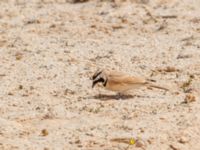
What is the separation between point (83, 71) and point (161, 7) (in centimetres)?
421

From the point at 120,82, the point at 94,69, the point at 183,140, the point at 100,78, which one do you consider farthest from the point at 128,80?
the point at 183,140

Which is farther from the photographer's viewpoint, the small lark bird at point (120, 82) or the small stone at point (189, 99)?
the small lark bird at point (120, 82)

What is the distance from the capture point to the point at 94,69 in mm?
11156

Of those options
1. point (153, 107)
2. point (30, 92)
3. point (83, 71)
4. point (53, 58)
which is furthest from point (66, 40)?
point (153, 107)

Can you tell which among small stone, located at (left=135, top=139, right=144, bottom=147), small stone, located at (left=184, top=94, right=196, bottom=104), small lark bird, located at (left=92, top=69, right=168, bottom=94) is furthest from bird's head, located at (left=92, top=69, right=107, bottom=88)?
small stone, located at (left=135, top=139, right=144, bottom=147)

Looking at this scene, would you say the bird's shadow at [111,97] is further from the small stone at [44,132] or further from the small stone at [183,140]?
the small stone at [183,140]

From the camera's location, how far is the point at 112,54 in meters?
12.0

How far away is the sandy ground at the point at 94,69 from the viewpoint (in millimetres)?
8375

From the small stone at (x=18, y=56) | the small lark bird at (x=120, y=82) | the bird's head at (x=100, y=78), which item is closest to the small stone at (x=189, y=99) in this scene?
the small lark bird at (x=120, y=82)

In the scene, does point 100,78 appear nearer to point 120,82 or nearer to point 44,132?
point 120,82

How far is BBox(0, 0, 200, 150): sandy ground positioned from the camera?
8375 mm

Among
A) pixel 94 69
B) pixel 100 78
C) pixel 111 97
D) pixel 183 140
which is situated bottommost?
pixel 183 140

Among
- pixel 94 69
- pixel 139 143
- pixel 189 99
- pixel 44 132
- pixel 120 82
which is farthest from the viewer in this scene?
pixel 94 69

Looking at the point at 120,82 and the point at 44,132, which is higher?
the point at 120,82
